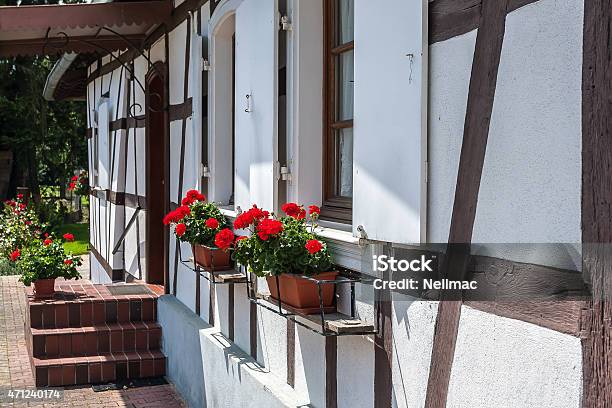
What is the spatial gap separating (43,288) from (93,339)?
764mm

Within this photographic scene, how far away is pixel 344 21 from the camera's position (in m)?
4.25

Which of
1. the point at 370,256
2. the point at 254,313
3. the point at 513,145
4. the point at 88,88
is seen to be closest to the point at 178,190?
the point at 254,313

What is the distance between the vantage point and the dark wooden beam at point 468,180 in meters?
2.68

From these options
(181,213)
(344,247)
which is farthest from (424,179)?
(181,213)

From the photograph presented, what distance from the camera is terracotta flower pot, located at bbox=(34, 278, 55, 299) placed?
7.86 m

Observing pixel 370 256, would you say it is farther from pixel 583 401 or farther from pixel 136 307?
pixel 136 307

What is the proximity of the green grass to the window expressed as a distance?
43.9 feet

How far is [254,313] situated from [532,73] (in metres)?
3.13

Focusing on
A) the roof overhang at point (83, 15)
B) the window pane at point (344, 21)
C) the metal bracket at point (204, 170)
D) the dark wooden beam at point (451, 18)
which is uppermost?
the roof overhang at point (83, 15)

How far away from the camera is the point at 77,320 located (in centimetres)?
769

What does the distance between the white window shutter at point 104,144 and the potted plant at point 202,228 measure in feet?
20.7

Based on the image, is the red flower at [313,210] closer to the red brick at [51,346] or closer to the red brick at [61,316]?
the red brick at [51,346]

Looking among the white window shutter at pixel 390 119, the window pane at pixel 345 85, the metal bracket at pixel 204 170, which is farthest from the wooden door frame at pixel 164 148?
the white window shutter at pixel 390 119

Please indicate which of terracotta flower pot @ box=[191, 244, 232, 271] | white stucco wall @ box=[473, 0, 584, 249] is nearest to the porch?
terracotta flower pot @ box=[191, 244, 232, 271]
